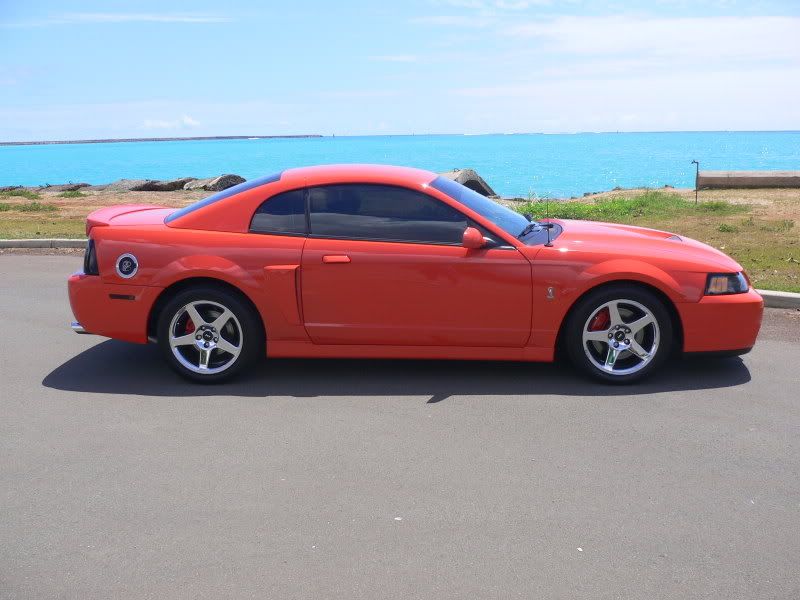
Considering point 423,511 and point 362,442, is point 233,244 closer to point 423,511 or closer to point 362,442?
point 362,442

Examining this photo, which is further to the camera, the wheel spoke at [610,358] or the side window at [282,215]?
the side window at [282,215]

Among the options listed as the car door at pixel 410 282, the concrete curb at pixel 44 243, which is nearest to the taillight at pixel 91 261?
the car door at pixel 410 282

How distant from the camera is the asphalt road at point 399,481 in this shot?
341 centimetres

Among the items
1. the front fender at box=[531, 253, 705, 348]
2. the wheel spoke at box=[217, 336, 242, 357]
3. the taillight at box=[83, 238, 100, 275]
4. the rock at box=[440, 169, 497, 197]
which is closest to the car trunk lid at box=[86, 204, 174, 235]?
the taillight at box=[83, 238, 100, 275]

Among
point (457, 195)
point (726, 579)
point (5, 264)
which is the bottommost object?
point (726, 579)

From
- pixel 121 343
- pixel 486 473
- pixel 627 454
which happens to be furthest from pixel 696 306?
pixel 121 343

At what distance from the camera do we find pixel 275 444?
16.0ft

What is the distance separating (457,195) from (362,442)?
2.15 m

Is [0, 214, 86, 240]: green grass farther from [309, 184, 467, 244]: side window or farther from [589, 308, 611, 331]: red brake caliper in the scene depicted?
[589, 308, 611, 331]: red brake caliper

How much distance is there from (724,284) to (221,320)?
3500mm

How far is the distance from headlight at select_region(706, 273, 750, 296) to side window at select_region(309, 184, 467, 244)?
68.3 inches

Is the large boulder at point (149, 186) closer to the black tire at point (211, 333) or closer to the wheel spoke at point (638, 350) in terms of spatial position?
the black tire at point (211, 333)

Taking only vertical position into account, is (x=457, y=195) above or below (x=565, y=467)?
above

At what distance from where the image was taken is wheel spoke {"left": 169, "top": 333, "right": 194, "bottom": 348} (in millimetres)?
5996
